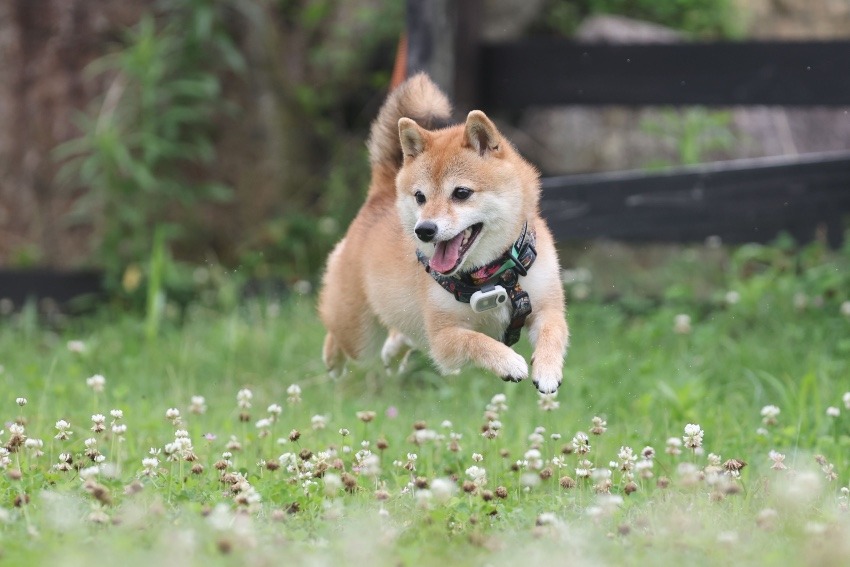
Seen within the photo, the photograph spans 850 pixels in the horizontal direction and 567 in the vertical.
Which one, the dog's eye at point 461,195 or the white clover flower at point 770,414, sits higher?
the dog's eye at point 461,195

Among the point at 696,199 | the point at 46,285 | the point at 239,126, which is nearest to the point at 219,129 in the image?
the point at 239,126

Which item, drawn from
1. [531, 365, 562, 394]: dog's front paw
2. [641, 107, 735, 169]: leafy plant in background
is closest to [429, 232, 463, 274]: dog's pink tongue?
[531, 365, 562, 394]: dog's front paw

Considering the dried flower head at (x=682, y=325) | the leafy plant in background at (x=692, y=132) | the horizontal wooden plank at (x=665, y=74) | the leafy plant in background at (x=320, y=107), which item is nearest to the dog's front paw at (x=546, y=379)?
the dried flower head at (x=682, y=325)

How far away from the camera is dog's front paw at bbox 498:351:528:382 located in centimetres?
349

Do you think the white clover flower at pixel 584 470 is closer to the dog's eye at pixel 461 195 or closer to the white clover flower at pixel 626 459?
the white clover flower at pixel 626 459

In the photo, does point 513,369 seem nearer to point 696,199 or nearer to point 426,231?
point 426,231

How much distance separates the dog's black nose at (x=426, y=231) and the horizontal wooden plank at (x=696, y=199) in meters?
2.06

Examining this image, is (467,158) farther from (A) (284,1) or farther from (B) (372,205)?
(A) (284,1)

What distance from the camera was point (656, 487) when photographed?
3631mm

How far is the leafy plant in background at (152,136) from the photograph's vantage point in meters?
7.38

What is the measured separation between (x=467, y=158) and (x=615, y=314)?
2.81 metres

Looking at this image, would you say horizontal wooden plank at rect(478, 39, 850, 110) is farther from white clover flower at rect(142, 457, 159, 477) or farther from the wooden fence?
white clover flower at rect(142, 457, 159, 477)

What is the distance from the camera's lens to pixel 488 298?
3.65 metres

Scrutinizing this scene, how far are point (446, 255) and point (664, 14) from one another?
5.90 m
